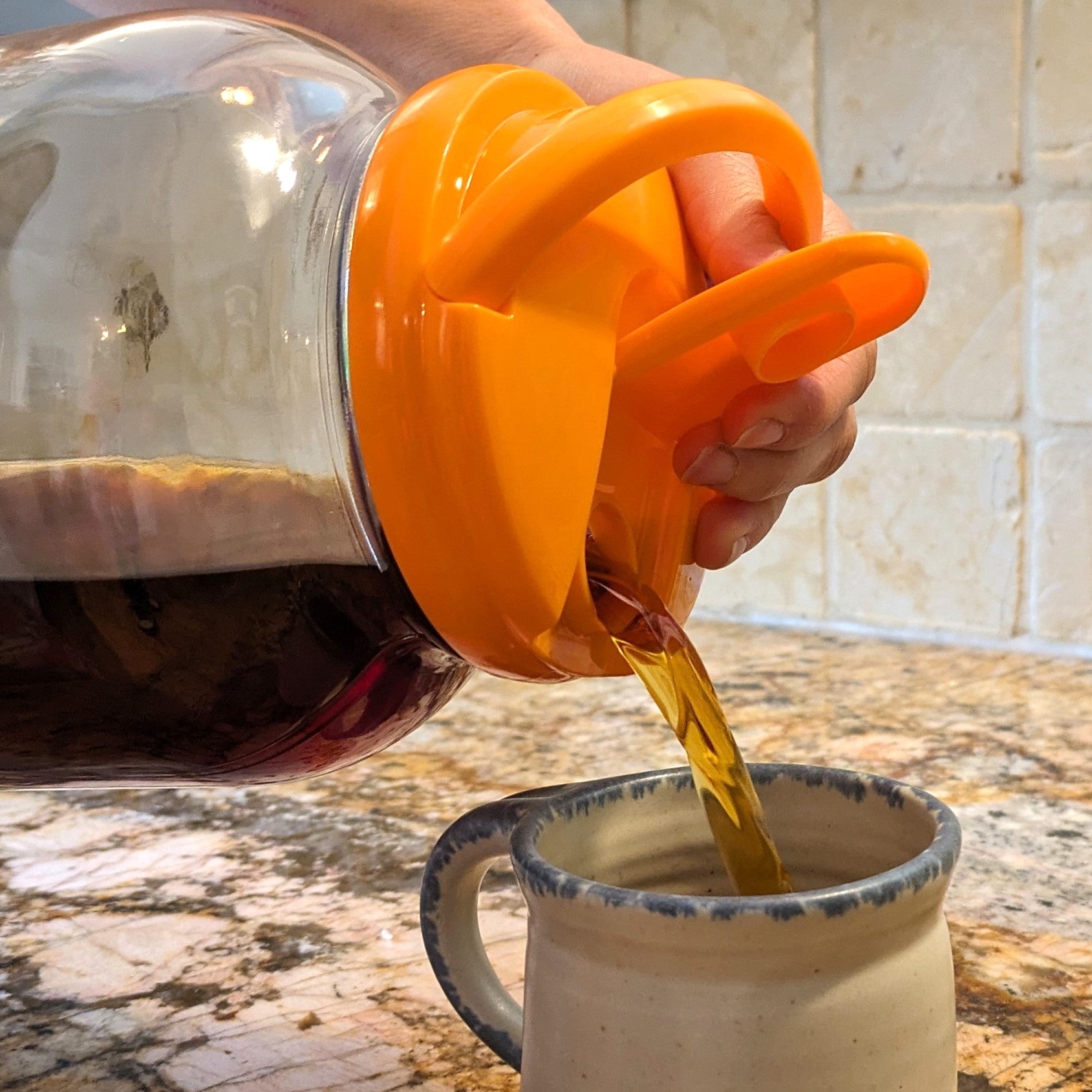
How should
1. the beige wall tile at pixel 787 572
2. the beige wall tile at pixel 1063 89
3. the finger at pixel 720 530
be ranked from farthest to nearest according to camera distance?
the beige wall tile at pixel 787 572
the beige wall tile at pixel 1063 89
the finger at pixel 720 530

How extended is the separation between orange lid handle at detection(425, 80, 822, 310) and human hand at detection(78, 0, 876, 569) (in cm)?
5

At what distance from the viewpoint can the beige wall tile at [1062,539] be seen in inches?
30.8

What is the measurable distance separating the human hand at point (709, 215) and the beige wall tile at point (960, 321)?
0.33 meters

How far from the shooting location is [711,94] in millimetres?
266

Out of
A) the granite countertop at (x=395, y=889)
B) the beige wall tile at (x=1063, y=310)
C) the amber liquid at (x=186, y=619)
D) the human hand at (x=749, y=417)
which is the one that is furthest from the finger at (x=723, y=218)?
the beige wall tile at (x=1063, y=310)

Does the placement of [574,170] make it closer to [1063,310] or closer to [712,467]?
[712,467]

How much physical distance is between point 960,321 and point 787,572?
193mm

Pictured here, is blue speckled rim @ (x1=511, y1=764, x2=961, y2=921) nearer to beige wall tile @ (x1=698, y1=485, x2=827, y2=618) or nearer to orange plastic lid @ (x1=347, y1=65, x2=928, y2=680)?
orange plastic lid @ (x1=347, y1=65, x2=928, y2=680)

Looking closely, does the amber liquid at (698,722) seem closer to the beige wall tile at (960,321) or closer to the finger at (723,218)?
the finger at (723,218)

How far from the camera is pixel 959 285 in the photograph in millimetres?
797

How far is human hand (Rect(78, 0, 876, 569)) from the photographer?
1.07ft

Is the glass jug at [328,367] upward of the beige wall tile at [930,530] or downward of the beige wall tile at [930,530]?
upward

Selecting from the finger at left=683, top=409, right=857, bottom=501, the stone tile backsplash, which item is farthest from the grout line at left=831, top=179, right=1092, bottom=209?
the finger at left=683, top=409, right=857, bottom=501

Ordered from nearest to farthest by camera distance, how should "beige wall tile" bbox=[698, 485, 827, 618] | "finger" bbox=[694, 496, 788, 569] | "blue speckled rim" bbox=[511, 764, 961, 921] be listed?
"blue speckled rim" bbox=[511, 764, 961, 921] → "finger" bbox=[694, 496, 788, 569] → "beige wall tile" bbox=[698, 485, 827, 618]
